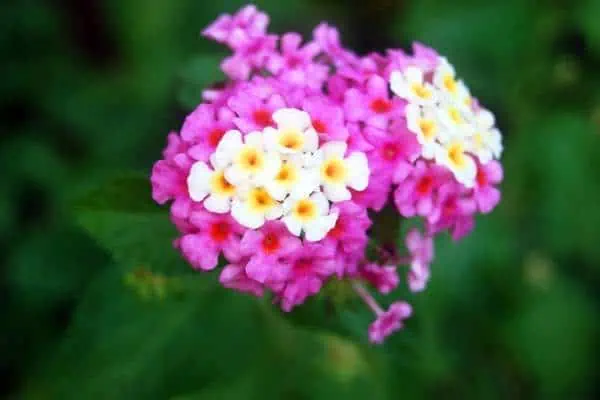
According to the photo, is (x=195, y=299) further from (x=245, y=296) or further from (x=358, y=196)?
(x=358, y=196)

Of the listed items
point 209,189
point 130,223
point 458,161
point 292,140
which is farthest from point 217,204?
point 458,161

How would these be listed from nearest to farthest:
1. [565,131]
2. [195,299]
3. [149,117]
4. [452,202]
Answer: [452,202] < [195,299] < [565,131] < [149,117]

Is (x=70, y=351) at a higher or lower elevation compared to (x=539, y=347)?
lower

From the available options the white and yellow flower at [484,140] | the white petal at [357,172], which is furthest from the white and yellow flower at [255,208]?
the white and yellow flower at [484,140]

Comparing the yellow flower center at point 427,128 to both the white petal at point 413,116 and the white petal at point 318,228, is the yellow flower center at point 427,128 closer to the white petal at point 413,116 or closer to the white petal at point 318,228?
the white petal at point 413,116

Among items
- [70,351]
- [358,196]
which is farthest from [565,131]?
[70,351]

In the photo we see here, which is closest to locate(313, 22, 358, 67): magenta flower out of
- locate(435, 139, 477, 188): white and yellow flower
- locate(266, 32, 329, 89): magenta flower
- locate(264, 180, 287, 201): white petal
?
locate(266, 32, 329, 89): magenta flower

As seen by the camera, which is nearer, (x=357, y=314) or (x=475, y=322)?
(x=357, y=314)
